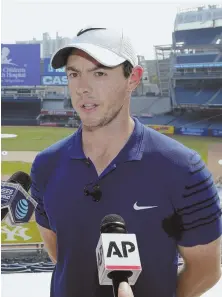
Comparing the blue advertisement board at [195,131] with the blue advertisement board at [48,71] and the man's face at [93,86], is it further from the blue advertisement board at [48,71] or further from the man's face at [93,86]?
the man's face at [93,86]

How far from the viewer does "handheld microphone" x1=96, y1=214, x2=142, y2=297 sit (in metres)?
0.72

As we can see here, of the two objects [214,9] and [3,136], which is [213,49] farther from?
[3,136]

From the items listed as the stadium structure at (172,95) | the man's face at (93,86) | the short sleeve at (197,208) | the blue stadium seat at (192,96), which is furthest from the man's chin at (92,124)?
the blue stadium seat at (192,96)

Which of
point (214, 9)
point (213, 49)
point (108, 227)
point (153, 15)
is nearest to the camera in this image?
point (108, 227)

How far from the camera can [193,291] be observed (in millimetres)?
1217

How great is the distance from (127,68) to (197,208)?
1.42 ft

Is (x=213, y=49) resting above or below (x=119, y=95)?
above

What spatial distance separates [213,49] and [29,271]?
2366mm

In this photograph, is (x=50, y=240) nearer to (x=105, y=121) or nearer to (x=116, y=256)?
(x=105, y=121)

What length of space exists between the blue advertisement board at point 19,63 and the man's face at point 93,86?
156 centimetres

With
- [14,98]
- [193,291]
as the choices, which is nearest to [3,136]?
[14,98]

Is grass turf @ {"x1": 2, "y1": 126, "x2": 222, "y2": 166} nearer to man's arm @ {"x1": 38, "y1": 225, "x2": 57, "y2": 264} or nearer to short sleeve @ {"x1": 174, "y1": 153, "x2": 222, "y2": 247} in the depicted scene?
man's arm @ {"x1": 38, "y1": 225, "x2": 57, "y2": 264}

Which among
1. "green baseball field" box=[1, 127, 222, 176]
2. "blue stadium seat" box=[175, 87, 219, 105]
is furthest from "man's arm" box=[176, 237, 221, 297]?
"blue stadium seat" box=[175, 87, 219, 105]

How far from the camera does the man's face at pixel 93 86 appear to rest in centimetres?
102
